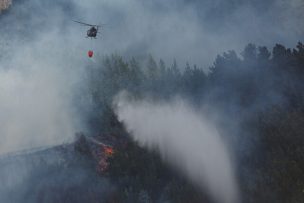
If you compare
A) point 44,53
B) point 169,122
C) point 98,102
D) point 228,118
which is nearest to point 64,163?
point 169,122

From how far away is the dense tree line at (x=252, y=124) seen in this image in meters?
39.1

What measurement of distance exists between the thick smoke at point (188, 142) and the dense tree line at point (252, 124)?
1668mm

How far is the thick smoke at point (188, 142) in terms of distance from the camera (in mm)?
44906

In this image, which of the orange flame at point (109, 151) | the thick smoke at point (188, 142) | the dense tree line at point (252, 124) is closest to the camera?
the dense tree line at point (252, 124)

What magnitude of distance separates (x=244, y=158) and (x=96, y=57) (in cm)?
9161

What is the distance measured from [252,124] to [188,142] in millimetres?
10508

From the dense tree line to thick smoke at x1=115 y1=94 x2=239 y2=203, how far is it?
1668mm

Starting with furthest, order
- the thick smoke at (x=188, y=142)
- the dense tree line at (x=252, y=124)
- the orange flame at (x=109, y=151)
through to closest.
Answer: the orange flame at (x=109, y=151), the thick smoke at (x=188, y=142), the dense tree line at (x=252, y=124)

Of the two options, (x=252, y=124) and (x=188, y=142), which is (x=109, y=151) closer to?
(x=188, y=142)

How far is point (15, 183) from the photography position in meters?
50.2

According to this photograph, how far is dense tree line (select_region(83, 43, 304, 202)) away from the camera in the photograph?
39.1 metres

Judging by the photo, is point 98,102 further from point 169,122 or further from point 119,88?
point 169,122

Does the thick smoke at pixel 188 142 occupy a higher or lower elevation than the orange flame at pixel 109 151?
higher

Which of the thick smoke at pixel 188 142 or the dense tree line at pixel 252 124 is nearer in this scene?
the dense tree line at pixel 252 124
